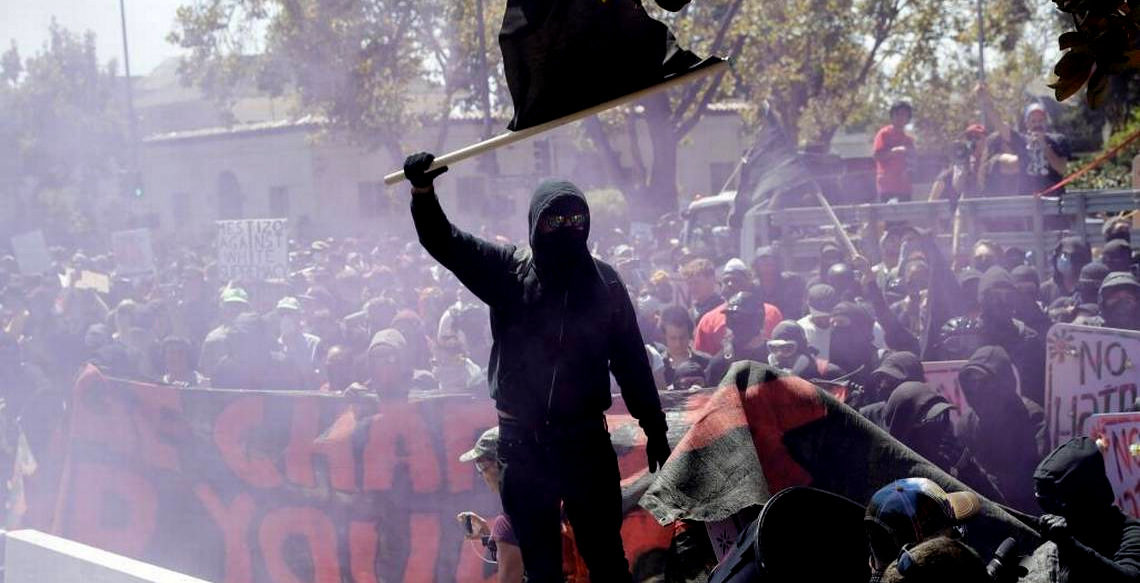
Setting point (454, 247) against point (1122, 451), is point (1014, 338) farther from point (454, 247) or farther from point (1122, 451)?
point (454, 247)

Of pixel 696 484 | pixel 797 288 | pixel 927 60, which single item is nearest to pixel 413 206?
pixel 696 484

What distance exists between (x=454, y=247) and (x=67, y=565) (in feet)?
11.7

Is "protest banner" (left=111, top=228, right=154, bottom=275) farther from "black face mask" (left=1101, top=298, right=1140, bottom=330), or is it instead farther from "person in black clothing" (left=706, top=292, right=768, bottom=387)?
"black face mask" (left=1101, top=298, right=1140, bottom=330)

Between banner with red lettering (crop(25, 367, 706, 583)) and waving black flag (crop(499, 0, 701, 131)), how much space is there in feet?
7.07

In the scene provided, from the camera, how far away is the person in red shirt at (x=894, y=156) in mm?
13414

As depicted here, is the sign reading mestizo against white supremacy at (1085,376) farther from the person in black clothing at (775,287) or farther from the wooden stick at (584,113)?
the person in black clothing at (775,287)

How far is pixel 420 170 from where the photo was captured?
410 cm

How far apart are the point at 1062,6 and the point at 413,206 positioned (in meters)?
2.21

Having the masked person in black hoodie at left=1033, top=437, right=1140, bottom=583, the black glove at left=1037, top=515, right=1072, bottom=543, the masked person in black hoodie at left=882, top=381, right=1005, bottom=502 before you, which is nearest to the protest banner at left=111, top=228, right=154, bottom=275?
the masked person in black hoodie at left=882, top=381, right=1005, bottom=502

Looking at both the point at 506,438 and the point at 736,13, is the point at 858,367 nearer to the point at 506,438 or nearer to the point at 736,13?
the point at 506,438

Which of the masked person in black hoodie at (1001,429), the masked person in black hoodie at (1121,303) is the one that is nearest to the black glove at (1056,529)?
the masked person in black hoodie at (1001,429)

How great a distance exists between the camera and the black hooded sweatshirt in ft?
15.0

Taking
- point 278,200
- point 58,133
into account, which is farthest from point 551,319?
point 278,200

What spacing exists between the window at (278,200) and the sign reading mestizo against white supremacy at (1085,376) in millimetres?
42760
